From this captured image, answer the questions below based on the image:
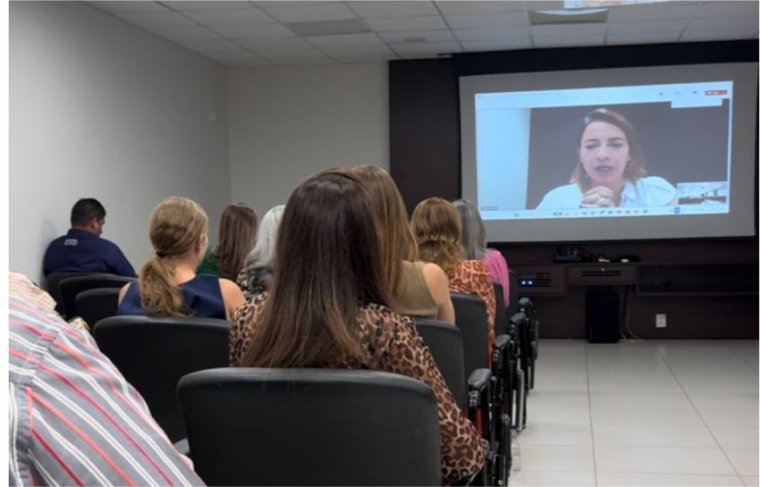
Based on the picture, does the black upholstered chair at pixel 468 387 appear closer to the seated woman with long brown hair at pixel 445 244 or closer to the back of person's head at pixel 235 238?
the seated woman with long brown hair at pixel 445 244

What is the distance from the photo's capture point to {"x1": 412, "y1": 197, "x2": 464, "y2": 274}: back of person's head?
352 cm

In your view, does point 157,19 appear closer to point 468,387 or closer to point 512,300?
point 512,300

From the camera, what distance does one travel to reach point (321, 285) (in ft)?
5.42

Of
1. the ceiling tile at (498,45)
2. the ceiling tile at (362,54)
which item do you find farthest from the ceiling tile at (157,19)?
the ceiling tile at (498,45)

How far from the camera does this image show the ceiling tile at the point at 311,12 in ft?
19.0

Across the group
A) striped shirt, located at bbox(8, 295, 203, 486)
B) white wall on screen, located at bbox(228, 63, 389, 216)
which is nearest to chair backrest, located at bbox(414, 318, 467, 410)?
striped shirt, located at bbox(8, 295, 203, 486)

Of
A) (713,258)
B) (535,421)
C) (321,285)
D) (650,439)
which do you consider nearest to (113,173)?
(535,421)

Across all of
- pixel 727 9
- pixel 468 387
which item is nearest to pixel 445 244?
pixel 468 387

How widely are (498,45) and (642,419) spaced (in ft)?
13.2

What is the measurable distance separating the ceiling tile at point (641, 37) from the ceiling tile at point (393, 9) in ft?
6.50

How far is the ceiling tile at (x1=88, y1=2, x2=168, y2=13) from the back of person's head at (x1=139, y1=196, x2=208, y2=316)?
326cm

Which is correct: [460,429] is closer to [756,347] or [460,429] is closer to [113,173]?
[113,173]

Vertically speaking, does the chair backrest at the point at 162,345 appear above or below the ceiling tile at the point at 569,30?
below

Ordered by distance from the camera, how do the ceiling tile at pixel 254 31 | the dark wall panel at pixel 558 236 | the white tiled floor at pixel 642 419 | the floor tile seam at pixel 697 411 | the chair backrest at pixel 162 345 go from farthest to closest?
the dark wall panel at pixel 558 236 < the ceiling tile at pixel 254 31 < the floor tile seam at pixel 697 411 < the white tiled floor at pixel 642 419 < the chair backrest at pixel 162 345
